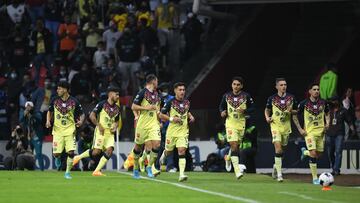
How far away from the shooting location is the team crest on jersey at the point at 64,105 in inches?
1148

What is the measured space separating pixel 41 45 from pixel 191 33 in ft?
16.7

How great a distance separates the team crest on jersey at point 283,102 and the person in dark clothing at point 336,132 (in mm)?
5689

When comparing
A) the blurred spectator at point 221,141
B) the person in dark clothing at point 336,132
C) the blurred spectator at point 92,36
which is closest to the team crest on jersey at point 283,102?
the person in dark clothing at point 336,132

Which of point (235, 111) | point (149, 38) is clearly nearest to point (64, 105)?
point (235, 111)

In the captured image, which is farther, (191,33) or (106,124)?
(191,33)

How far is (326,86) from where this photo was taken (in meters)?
35.8

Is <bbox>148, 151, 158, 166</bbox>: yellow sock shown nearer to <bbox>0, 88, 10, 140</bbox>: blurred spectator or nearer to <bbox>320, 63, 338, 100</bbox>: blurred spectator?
<bbox>320, 63, 338, 100</bbox>: blurred spectator

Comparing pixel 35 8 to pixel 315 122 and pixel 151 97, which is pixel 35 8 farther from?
pixel 315 122

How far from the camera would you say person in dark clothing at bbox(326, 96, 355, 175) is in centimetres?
3378

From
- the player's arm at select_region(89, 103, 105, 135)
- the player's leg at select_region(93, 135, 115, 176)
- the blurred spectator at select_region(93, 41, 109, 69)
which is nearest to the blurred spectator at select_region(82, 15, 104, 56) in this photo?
the blurred spectator at select_region(93, 41, 109, 69)

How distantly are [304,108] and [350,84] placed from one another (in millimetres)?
12815

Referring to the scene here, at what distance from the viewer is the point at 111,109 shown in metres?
29.2

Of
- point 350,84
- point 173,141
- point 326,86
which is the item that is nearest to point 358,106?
point 326,86

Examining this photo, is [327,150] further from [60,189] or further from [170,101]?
[60,189]
